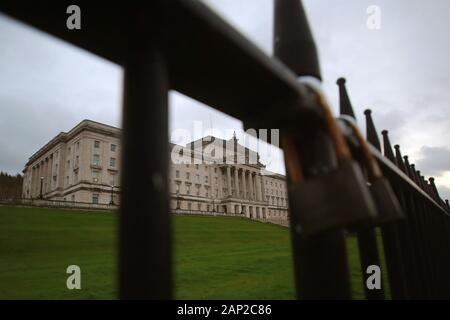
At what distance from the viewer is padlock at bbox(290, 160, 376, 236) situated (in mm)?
1020

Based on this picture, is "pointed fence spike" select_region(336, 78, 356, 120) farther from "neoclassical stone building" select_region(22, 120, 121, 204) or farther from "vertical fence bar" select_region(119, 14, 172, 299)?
"neoclassical stone building" select_region(22, 120, 121, 204)

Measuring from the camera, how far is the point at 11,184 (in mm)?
109250

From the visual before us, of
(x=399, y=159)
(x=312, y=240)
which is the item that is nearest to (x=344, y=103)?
(x=312, y=240)

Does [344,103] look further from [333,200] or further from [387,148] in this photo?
[333,200]

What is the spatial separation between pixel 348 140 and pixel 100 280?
10.1 metres

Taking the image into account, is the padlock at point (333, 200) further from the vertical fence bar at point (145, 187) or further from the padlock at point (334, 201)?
the vertical fence bar at point (145, 187)

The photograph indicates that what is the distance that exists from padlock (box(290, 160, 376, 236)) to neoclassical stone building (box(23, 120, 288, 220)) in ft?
191

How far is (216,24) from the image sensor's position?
962mm

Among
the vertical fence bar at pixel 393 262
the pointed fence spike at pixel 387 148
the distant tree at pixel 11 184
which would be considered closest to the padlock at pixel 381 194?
the vertical fence bar at pixel 393 262

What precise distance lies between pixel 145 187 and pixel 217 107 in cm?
62

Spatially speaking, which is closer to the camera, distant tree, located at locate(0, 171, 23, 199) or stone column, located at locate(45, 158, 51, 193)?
stone column, located at locate(45, 158, 51, 193)

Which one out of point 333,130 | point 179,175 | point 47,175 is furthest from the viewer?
point 179,175

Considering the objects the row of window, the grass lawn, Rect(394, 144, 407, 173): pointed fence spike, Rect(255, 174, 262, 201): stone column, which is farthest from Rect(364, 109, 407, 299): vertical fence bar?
Rect(255, 174, 262, 201): stone column
